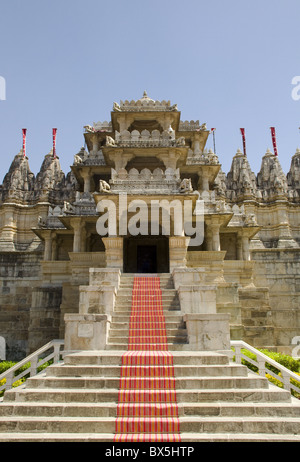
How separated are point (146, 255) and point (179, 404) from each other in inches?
626

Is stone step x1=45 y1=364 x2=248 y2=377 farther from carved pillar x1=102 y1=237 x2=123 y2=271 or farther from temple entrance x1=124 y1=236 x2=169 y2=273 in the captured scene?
temple entrance x1=124 y1=236 x2=169 y2=273

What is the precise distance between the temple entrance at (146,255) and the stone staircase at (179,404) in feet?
41.4

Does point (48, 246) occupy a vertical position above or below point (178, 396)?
above

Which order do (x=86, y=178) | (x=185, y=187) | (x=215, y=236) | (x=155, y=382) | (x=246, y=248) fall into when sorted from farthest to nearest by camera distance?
1. (x=86, y=178)
2. (x=246, y=248)
3. (x=215, y=236)
4. (x=185, y=187)
5. (x=155, y=382)

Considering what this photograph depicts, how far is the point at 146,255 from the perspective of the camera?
23.2 metres

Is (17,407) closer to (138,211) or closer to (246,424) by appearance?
(246,424)

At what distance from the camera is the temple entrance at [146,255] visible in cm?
2252

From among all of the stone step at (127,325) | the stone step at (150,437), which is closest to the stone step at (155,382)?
the stone step at (150,437)

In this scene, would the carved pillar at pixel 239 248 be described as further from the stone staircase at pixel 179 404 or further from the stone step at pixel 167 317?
the stone staircase at pixel 179 404

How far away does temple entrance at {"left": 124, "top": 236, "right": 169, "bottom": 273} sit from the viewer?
22516mm

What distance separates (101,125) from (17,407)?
73.4 feet

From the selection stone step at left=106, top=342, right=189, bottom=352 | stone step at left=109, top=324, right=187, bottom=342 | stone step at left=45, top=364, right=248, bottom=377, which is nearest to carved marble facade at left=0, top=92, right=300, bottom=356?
stone step at left=109, top=324, right=187, bottom=342

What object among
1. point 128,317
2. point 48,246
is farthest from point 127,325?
point 48,246

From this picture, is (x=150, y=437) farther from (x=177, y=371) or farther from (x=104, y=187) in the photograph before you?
(x=104, y=187)
